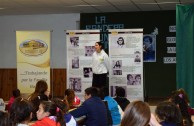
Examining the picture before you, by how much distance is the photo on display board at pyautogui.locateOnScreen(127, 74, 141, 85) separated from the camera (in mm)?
9529

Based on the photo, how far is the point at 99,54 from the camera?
30.0 ft

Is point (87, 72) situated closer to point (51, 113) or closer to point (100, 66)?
point (100, 66)

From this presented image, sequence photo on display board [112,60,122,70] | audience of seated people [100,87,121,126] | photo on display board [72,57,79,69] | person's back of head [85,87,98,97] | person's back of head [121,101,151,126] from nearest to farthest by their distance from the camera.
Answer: person's back of head [121,101,151,126]
person's back of head [85,87,98,97]
audience of seated people [100,87,121,126]
photo on display board [112,60,122,70]
photo on display board [72,57,79,69]

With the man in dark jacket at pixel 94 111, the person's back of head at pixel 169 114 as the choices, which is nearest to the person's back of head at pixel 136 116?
the person's back of head at pixel 169 114

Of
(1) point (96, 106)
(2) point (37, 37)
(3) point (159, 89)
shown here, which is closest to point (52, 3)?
(2) point (37, 37)

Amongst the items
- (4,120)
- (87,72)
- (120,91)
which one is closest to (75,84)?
(87,72)

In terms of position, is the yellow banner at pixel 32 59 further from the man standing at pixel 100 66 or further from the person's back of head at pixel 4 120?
the person's back of head at pixel 4 120

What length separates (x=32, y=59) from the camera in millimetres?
10156

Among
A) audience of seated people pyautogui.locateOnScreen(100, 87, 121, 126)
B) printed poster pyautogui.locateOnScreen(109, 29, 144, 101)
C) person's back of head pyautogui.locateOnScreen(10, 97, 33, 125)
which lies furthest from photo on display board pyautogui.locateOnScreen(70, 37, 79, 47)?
person's back of head pyautogui.locateOnScreen(10, 97, 33, 125)

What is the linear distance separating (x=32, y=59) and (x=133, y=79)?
2.96 m

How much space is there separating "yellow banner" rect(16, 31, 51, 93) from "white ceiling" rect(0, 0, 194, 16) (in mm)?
877

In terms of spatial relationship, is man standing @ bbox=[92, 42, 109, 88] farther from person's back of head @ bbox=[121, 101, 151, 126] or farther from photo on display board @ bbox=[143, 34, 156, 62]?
person's back of head @ bbox=[121, 101, 151, 126]

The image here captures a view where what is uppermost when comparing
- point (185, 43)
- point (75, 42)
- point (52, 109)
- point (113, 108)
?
point (75, 42)

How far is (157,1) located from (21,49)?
13.4 feet
